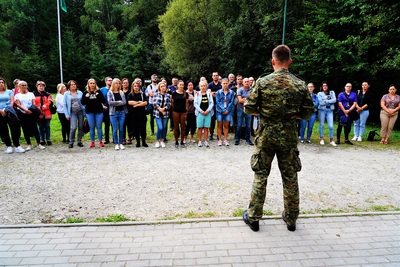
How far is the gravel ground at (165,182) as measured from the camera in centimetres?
480

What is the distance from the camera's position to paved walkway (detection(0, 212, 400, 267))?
336cm

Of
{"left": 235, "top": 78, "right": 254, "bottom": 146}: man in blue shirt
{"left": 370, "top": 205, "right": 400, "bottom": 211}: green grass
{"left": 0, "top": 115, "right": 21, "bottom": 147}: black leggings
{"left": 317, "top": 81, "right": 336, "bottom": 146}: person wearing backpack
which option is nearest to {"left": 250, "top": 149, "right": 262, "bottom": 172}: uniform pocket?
{"left": 370, "top": 205, "right": 400, "bottom": 211}: green grass

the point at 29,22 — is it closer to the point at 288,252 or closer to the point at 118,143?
the point at 118,143

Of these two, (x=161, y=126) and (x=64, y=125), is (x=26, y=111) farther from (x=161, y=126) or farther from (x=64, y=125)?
(x=161, y=126)

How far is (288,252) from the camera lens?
352 cm

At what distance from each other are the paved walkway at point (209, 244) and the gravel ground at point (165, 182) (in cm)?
44

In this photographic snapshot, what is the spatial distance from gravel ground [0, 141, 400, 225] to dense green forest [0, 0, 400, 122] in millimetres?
9139

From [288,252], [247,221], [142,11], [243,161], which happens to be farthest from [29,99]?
[142,11]

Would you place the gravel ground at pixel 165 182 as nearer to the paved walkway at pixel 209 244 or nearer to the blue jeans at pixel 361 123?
the paved walkway at pixel 209 244

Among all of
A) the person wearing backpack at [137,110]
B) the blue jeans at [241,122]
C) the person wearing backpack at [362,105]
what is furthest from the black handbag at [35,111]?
the person wearing backpack at [362,105]

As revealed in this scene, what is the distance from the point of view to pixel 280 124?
3.87 m

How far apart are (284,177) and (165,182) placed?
9.21ft

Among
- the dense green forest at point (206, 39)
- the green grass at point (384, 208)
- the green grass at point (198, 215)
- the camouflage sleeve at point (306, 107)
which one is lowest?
the green grass at point (198, 215)

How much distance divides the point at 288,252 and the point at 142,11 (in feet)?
189
